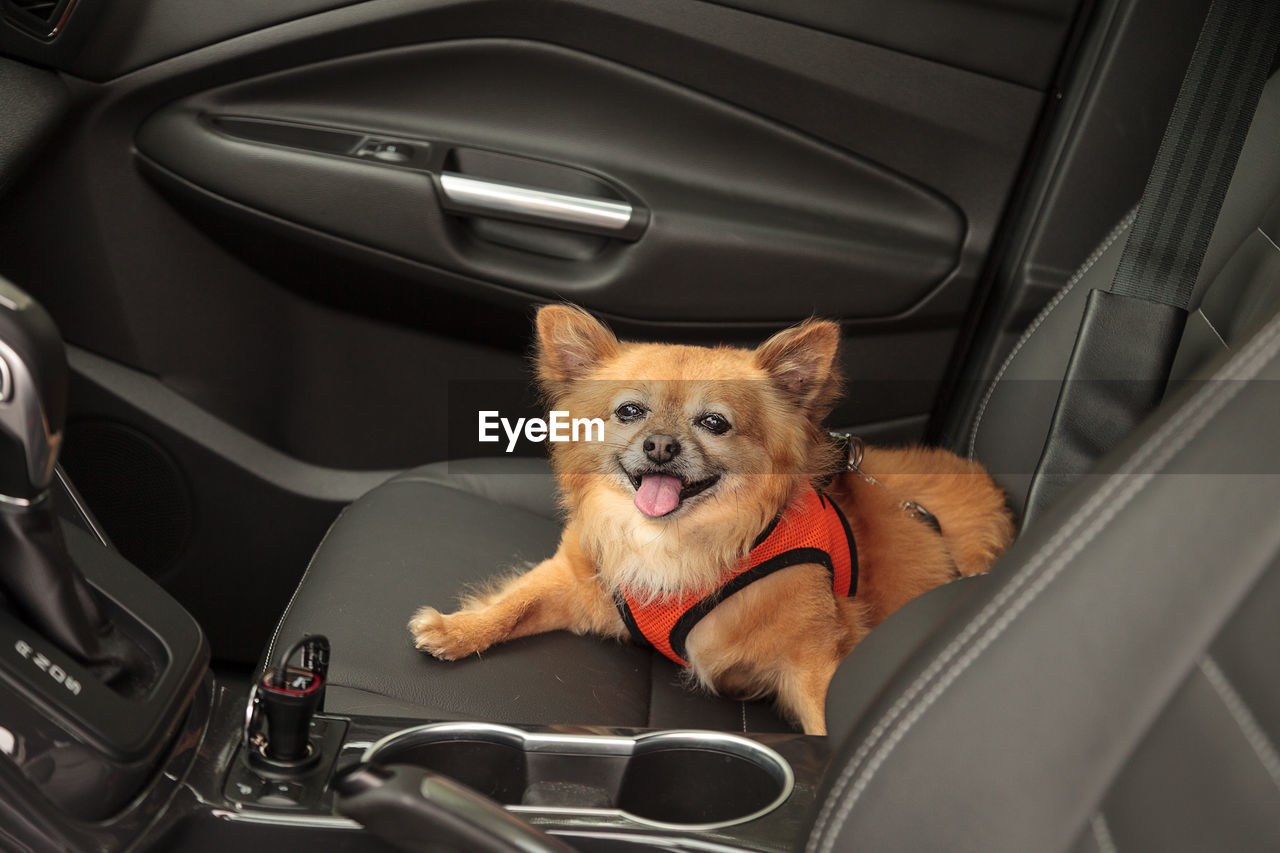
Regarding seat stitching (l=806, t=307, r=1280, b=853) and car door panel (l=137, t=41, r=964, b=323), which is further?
car door panel (l=137, t=41, r=964, b=323)

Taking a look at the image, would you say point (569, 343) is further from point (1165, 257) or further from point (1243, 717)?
point (1243, 717)

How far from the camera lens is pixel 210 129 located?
7.70 ft

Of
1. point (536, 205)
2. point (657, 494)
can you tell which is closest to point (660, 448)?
point (657, 494)

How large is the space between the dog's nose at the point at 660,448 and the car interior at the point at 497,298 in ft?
1.11

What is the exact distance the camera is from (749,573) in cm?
196

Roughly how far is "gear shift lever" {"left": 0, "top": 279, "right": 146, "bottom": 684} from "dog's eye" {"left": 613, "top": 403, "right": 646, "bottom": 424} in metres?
1.12

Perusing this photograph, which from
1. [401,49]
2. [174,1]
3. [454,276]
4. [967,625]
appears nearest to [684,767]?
[967,625]

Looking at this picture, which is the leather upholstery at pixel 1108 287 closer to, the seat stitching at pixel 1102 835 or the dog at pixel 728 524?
the dog at pixel 728 524

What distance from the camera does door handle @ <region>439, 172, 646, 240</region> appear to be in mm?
2393

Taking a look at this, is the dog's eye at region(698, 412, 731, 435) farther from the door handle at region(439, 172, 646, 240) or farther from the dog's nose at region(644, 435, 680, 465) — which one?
the door handle at region(439, 172, 646, 240)

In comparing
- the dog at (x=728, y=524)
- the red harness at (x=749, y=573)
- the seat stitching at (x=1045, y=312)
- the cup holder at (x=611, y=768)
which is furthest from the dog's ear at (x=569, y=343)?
the cup holder at (x=611, y=768)

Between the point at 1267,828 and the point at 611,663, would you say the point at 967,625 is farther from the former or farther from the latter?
the point at 611,663

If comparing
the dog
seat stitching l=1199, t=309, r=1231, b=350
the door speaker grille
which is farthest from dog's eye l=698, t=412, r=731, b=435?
the door speaker grille

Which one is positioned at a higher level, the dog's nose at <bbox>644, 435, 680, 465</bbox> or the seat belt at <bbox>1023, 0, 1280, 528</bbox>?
the seat belt at <bbox>1023, 0, 1280, 528</bbox>
